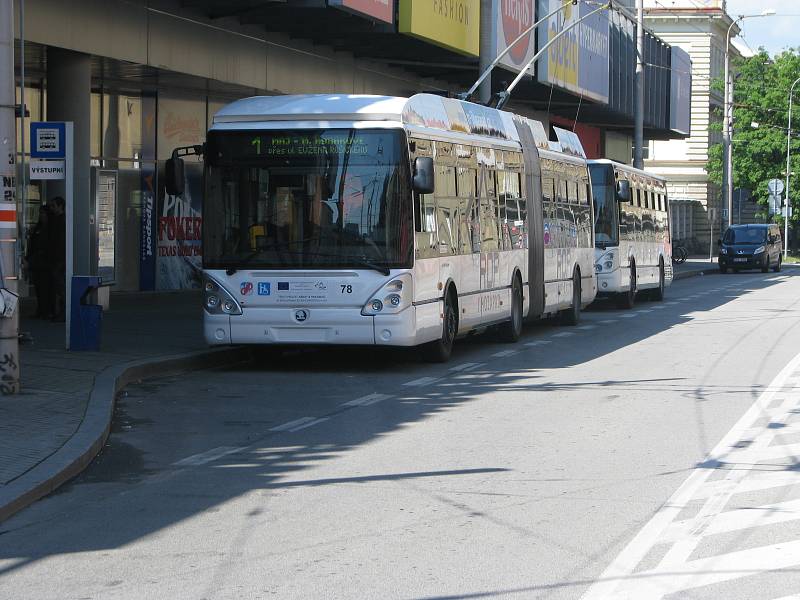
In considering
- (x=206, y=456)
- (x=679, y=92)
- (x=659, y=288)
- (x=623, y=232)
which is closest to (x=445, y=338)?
(x=206, y=456)

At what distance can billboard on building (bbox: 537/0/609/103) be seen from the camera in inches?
1551

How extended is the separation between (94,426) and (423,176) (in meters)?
5.69

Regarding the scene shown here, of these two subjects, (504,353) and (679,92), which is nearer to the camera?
(504,353)

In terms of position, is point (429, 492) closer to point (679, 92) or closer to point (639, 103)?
point (639, 103)

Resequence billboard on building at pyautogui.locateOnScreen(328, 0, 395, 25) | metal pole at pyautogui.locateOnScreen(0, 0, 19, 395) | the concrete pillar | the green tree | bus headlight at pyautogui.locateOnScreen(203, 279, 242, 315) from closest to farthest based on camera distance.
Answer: metal pole at pyautogui.locateOnScreen(0, 0, 19, 395) → bus headlight at pyautogui.locateOnScreen(203, 279, 242, 315) → the concrete pillar → billboard on building at pyautogui.locateOnScreen(328, 0, 395, 25) → the green tree

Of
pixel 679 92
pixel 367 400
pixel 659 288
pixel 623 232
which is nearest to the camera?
pixel 367 400

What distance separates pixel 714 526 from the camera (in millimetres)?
7586

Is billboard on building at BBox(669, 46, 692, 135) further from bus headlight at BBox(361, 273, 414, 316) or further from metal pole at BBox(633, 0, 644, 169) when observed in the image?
bus headlight at BBox(361, 273, 414, 316)

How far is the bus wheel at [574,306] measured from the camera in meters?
24.7

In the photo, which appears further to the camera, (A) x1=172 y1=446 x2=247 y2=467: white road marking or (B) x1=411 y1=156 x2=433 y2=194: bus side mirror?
(B) x1=411 y1=156 x2=433 y2=194: bus side mirror

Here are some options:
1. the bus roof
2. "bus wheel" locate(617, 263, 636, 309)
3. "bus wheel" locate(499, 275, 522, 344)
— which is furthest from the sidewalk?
"bus wheel" locate(617, 263, 636, 309)

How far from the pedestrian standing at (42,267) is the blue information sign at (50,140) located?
→ 5.34 metres

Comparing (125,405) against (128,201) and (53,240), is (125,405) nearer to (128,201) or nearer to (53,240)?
(53,240)

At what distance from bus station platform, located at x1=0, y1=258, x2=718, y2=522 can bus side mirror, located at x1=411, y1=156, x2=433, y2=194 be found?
10.4 ft
